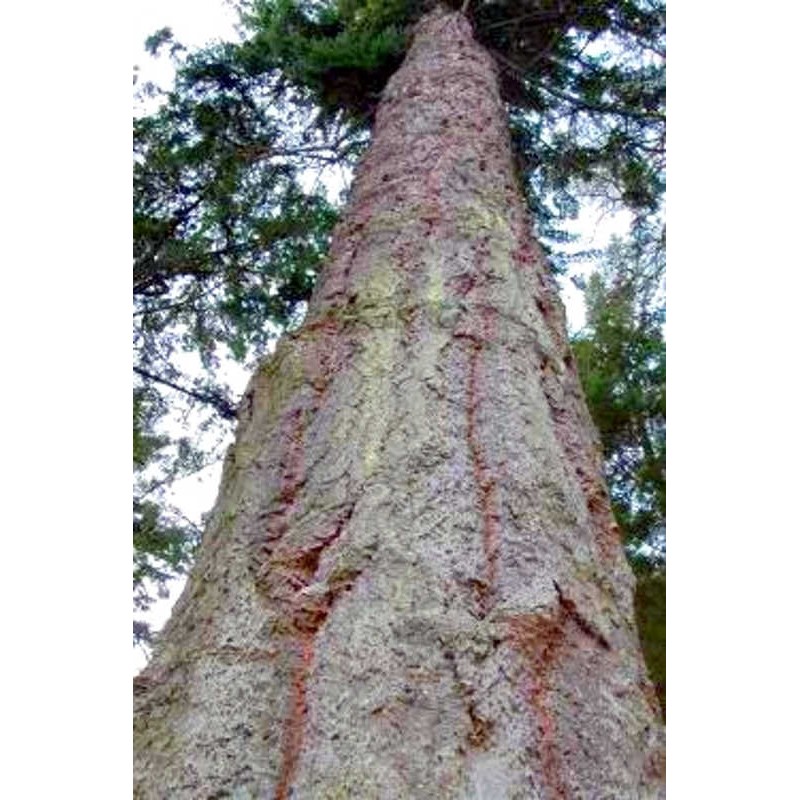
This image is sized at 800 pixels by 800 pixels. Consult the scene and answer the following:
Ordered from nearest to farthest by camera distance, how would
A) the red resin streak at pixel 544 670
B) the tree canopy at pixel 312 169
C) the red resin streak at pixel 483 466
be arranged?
1. the red resin streak at pixel 544 670
2. the red resin streak at pixel 483 466
3. the tree canopy at pixel 312 169

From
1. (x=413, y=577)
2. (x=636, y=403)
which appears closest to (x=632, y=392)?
(x=636, y=403)

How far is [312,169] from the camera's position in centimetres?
704

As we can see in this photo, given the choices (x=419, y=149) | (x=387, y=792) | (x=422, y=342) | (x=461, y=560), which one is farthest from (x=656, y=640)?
(x=387, y=792)

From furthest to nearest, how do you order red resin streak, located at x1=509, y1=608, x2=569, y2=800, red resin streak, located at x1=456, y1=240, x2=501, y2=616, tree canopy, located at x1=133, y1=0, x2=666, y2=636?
tree canopy, located at x1=133, y1=0, x2=666, y2=636 < red resin streak, located at x1=456, y1=240, x2=501, y2=616 < red resin streak, located at x1=509, y1=608, x2=569, y2=800

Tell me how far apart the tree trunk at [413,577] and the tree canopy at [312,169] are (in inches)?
135

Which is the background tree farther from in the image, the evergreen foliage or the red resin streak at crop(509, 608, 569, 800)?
the red resin streak at crop(509, 608, 569, 800)

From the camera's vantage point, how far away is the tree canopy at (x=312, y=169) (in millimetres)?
6469

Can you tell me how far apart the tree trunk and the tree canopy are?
3.43 metres

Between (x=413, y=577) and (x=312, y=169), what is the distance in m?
5.25

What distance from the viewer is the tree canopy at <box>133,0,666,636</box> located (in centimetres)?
647

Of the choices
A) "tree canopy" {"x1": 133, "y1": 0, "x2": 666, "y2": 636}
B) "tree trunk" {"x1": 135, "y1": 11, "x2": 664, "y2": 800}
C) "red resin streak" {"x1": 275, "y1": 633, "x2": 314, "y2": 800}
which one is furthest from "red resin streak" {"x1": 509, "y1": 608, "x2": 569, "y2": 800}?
"tree canopy" {"x1": 133, "y1": 0, "x2": 666, "y2": 636}

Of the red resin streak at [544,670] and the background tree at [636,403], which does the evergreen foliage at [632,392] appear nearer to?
the background tree at [636,403]

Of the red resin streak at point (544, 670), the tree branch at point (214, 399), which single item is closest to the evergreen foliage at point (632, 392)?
the tree branch at point (214, 399)

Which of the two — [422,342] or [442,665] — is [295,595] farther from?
[422,342]
